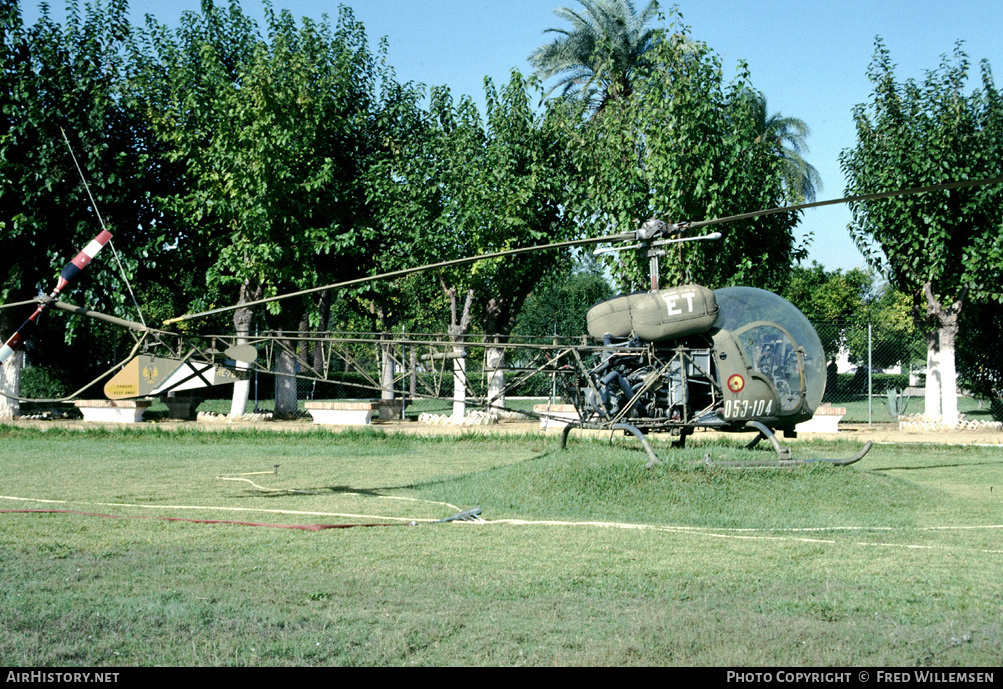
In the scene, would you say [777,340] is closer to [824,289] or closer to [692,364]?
[692,364]

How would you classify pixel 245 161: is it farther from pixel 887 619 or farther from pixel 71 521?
pixel 887 619

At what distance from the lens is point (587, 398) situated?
1262 cm

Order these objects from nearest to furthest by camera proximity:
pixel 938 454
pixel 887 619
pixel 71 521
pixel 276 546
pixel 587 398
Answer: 1. pixel 887 619
2. pixel 276 546
3. pixel 71 521
4. pixel 587 398
5. pixel 938 454

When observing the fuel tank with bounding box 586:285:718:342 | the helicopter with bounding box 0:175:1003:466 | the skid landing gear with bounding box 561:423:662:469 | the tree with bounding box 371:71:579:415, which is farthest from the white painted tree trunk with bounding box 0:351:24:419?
the fuel tank with bounding box 586:285:718:342

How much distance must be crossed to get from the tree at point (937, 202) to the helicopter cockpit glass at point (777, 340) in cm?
1299

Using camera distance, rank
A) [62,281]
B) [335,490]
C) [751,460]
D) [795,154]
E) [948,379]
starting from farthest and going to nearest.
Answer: [795,154]
[948,379]
[335,490]
[751,460]
[62,281]

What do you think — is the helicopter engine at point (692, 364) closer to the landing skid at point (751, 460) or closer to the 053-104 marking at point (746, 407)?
the 053-104 marking at point (746, 407)

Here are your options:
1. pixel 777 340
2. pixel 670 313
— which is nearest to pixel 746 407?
pixel 777 340

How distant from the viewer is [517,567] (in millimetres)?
7391

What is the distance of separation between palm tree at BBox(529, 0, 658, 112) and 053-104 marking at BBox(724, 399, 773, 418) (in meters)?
20.6

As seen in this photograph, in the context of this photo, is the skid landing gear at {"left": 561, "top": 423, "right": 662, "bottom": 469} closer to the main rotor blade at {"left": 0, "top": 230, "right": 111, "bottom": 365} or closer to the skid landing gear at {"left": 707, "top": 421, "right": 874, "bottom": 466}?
the skid landing gear at {"left": 707, "top": 421, "right": 874, "bottom": 466}

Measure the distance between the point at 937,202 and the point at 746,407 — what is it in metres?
14.7
